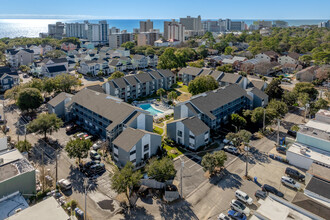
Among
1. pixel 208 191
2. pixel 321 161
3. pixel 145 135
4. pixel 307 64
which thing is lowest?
pixel 208 191

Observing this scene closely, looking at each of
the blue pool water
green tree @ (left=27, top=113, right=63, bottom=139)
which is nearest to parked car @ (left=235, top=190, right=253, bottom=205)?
green tree @ (left=27, top=113, right=63, bottom=139)

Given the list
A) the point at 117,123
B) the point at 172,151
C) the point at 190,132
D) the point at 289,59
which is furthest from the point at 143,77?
the point at 289,59

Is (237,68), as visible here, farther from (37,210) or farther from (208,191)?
(37,210)

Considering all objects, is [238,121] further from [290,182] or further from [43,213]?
[43,213]

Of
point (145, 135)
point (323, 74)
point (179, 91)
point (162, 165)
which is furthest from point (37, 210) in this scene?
point (323, 74)

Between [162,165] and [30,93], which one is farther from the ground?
[30,93]

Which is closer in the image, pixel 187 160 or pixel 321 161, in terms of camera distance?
pixel 321 161

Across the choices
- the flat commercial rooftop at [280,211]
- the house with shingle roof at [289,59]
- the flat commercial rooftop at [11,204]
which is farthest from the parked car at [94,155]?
the house with shingle roof at [289,59]
